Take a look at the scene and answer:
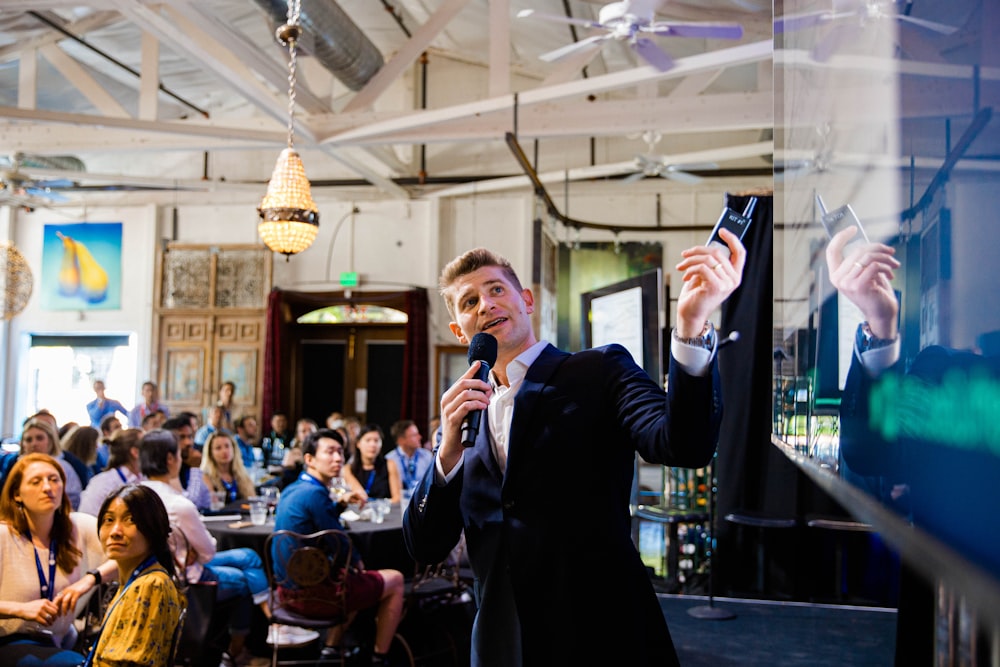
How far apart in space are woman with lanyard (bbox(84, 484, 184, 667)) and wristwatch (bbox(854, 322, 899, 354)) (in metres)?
2.48

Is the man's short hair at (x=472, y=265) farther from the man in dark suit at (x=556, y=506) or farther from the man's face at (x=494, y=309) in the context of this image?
the man in dark suit at (x=556, y=506)

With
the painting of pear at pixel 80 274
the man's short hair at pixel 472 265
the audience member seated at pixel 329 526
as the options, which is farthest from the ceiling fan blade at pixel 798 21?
the painting of pear at pixel 80 274

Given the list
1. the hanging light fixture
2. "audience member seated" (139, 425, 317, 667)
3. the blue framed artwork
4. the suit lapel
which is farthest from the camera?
the blue framed artwork

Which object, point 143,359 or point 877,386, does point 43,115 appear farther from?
point 877,386

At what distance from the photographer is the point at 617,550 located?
1.61 m

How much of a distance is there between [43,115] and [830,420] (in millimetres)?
8314

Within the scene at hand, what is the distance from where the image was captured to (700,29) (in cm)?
537

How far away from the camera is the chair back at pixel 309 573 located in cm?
446

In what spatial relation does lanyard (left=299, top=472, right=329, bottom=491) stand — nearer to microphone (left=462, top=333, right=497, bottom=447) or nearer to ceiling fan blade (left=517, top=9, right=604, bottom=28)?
ceiling fan blade (left=517, top=9, right=604, bottom=28)

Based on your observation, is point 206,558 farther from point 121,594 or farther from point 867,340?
point 867,340

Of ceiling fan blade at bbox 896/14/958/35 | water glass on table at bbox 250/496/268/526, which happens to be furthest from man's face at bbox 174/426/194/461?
ceiling fan blade at bbox 896/14/958/35

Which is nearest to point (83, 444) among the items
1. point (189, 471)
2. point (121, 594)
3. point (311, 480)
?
point (189, 471)

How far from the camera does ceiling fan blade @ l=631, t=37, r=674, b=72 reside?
5.83 m

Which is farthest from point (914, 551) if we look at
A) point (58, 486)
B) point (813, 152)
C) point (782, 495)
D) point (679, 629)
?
point (782, 495)
